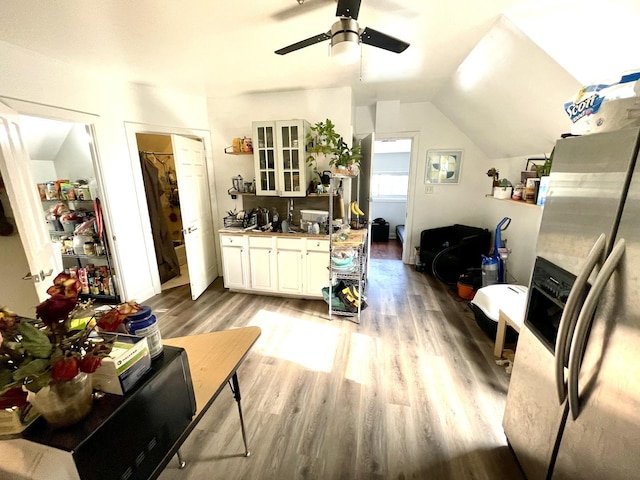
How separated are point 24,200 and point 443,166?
4.66 meters

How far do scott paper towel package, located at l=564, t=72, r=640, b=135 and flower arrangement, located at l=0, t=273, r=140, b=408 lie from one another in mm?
1755

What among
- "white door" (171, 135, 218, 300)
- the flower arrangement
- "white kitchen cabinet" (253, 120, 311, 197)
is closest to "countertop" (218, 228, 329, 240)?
"white door" (171, 135, 218, 300)

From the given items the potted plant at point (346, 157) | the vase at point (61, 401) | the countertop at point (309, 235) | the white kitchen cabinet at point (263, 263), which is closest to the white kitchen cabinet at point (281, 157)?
the potted plant at point (346, 157)

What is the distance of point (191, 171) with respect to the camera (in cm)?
321

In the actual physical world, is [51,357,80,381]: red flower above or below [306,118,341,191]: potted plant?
below

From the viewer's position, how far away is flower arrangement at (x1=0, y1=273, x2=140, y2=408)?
564 millimetres

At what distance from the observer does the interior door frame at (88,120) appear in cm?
213

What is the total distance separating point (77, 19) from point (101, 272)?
2687 mm

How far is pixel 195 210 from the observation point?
3.30m

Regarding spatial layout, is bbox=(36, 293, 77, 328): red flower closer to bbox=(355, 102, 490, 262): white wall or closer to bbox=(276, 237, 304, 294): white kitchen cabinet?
bbox=(276, 237, 304, 294): white kitchen cabinet

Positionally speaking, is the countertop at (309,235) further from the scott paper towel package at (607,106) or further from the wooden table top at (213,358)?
the scott paper towel package at (607,106)

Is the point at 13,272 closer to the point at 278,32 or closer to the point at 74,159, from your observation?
the point at 74,159

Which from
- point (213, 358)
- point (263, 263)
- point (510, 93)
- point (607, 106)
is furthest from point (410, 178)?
Result: point (213, 358)

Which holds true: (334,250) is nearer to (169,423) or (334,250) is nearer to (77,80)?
(169,423)
